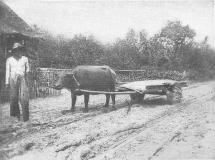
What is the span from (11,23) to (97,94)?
20.5 ft

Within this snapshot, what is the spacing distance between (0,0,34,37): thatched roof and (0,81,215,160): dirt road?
4775 mm

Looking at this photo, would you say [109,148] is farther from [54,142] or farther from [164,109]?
[164,109]

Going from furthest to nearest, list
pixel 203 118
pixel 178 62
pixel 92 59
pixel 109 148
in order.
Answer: pixel 178 62, pixel 92 59, pixel 203 118, pixel 109 148

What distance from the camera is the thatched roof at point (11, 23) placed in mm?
11998

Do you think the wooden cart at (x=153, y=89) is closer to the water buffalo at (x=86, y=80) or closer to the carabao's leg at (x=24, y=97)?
the water buffalo at (x=86, y=80)

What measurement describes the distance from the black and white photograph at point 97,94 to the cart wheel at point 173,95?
35mm

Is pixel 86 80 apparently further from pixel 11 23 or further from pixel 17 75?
pixel 11 23

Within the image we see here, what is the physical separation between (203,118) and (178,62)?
437 inches

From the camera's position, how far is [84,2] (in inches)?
313

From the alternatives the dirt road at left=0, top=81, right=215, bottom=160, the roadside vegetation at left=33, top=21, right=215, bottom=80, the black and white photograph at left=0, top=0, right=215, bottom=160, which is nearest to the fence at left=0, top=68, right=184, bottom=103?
the black and white photograph at left=0, top=0, right=215, bottom=160

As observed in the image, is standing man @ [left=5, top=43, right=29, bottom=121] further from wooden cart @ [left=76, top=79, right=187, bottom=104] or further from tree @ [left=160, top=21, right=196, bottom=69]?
tree @ [left=160, top=21, right=196, bottom=69]

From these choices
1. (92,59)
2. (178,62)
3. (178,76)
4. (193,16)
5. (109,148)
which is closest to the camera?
(109,148)

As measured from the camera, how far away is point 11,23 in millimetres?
12953

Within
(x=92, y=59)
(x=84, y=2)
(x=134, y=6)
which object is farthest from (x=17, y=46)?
(x=92, y=59)
